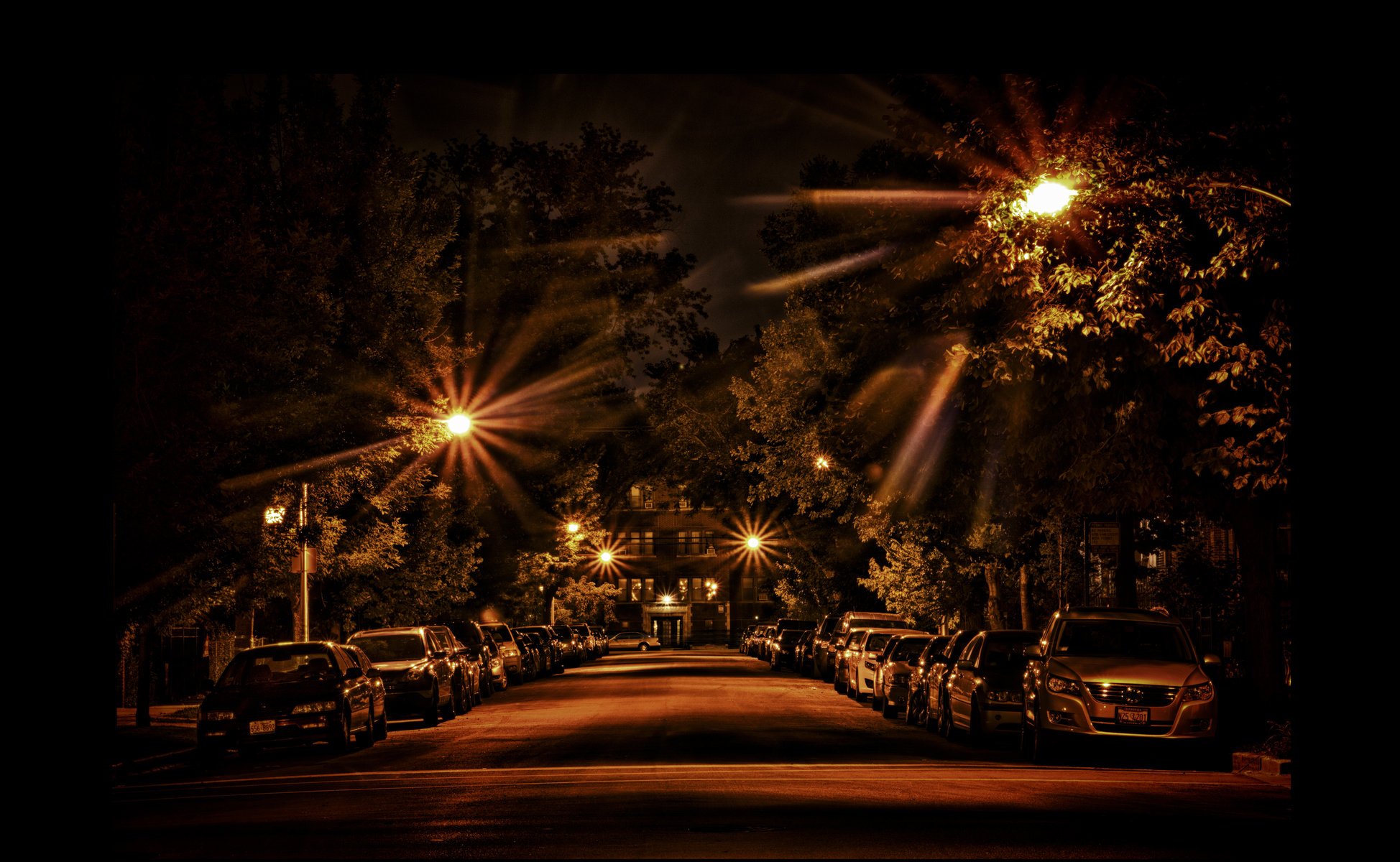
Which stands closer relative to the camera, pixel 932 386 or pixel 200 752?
pixel 200 752

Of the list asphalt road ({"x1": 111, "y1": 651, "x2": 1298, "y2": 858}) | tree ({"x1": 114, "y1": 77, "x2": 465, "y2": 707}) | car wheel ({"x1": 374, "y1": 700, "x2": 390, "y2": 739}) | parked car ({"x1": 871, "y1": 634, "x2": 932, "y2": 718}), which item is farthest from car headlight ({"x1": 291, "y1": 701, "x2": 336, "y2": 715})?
parked car ({"x1": 871, "y1": 634, "x2": 932, "y2": 718})

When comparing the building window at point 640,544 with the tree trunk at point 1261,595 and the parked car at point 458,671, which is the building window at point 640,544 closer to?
the parked car at point 458,671

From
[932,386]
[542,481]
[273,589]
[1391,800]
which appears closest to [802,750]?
[932,386]

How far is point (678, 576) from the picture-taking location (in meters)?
120

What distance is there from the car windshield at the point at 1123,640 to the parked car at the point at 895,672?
25.0 ft

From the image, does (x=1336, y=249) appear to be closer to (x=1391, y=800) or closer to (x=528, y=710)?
(x=1391, y=800)

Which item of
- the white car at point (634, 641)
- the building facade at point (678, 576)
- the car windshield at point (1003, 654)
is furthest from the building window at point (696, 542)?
the car windshield at point (1003, 654)

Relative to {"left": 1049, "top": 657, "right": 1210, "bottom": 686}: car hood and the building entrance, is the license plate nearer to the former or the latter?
{"left": 1049, "top": 657, "right": 1210, "bottom": 686}: car hood

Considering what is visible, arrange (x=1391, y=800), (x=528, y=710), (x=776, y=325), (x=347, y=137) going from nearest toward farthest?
(x=1391, y=800) < (x=528, y=710) < (x=347, y=137) < (x=776, y=325)

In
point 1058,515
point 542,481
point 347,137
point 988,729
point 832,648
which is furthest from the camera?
point 542,481

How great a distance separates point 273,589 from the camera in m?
28.8

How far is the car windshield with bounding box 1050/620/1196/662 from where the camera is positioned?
18.9 meters

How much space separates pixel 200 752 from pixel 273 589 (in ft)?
30.0

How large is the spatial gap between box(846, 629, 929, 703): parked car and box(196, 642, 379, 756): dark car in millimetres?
12332
